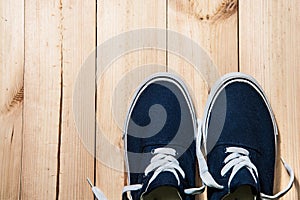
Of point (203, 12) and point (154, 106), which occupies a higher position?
point (203, 12)

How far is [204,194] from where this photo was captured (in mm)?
1205

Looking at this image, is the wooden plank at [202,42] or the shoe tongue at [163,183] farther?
the wooden plank at [202,42]

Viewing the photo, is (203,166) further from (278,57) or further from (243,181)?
(278,57)

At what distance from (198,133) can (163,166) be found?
0.11m

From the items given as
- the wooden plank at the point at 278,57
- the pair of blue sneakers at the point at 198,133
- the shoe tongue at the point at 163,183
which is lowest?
the shoe tongue at the point at 163,183

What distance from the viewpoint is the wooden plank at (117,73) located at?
4.02ft

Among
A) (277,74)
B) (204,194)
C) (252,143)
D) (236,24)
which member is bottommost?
(204,194)

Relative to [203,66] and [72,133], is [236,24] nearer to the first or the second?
[203,66]

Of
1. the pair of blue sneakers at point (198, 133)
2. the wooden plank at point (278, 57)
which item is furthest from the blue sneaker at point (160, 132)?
the wooden plank at point (278, 57)

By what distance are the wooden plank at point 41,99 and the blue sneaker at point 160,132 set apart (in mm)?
160

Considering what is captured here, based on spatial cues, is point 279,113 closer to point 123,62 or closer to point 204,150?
point 204,150

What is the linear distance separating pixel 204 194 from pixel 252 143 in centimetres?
14

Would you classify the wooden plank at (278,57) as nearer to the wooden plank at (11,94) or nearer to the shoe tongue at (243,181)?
the shoe tongue at (243,181)

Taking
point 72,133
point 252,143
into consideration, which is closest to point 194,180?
point 252,143
